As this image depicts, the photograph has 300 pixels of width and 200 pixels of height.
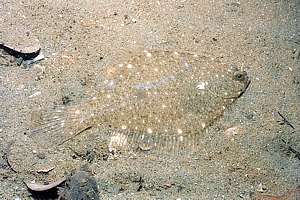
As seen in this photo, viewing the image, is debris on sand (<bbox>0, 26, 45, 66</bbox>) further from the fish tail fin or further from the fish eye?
the fish eye

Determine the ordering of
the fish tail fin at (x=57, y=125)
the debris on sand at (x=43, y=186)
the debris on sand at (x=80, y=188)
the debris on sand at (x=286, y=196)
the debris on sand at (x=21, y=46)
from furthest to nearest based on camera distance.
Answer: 1. the debris on sand at (x=21, y=46)
2. the fish tail fin at (x=57, y=125)
3. the debris on sand at (x=286, y=196)
4. the debris on sand at (x=43, y=186)
5. the debris on sand at (x=80, y=188)

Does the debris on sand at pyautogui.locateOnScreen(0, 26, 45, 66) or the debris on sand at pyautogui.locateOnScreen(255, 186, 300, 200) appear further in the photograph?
the debris on sand at pyautogui.locateOnScreen(0, 26, 45, 66)

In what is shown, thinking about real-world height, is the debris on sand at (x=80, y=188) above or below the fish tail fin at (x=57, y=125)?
below

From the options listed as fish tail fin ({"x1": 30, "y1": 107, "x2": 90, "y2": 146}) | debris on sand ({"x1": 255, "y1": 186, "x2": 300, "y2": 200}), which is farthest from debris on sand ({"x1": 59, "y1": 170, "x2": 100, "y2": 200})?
debris on sand ({"x1": 255, "y1": 186, "x2": 300, "y2": 200})

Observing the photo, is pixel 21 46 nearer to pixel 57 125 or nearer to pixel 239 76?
pixel 57 125

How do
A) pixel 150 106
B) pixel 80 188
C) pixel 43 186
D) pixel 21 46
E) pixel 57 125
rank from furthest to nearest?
1. pixel 21 46
2. pixel 150 106
3. pixel 57 125
4. pixel 43 186
5. pixel 80 188

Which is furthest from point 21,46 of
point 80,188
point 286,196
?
point 286,196

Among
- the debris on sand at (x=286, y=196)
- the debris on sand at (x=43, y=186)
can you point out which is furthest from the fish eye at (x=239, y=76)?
the debris on sand at (x=43, y=186)

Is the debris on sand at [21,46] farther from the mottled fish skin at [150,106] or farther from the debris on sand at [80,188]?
the debris on sand at [80,188]

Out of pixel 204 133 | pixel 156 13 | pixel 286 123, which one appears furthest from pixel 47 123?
pixel 286 123
